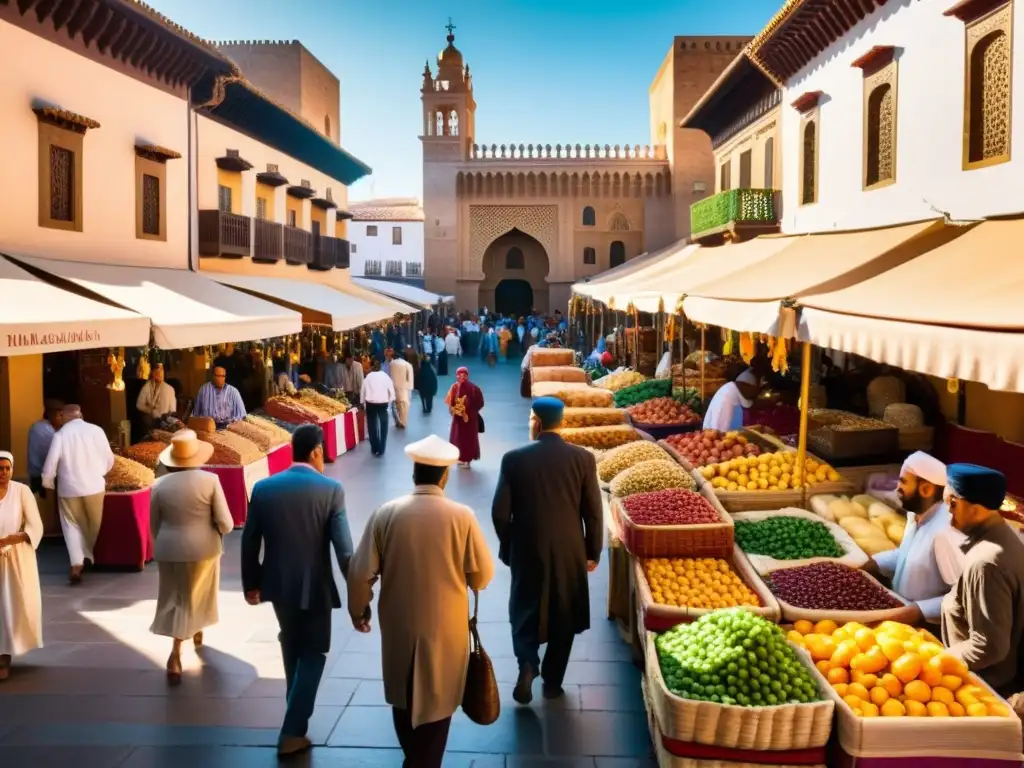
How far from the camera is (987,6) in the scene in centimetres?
822

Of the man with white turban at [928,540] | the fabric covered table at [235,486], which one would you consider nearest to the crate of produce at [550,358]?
the fabric covered table at [235,486]

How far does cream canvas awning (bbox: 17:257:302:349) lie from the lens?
860 cm

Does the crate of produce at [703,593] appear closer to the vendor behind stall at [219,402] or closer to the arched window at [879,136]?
the vendor behind stall at [219,402]

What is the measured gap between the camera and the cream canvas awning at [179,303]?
860 cm

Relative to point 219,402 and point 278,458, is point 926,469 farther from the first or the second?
point 219,402

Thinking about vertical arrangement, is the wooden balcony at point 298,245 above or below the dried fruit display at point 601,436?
above

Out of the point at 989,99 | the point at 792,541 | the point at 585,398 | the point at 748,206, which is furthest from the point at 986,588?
the point at 748,206

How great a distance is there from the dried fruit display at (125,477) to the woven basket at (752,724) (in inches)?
214

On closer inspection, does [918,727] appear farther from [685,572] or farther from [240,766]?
[240,766]

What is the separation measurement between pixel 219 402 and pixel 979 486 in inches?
336

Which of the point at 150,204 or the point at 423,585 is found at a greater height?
the point at 150,204

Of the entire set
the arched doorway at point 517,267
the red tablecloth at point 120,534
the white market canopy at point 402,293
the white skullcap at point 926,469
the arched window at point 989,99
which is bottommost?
the red tablecloth at point 120,534

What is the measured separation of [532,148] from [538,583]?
3497 cm

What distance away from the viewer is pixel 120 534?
7.66 meters
